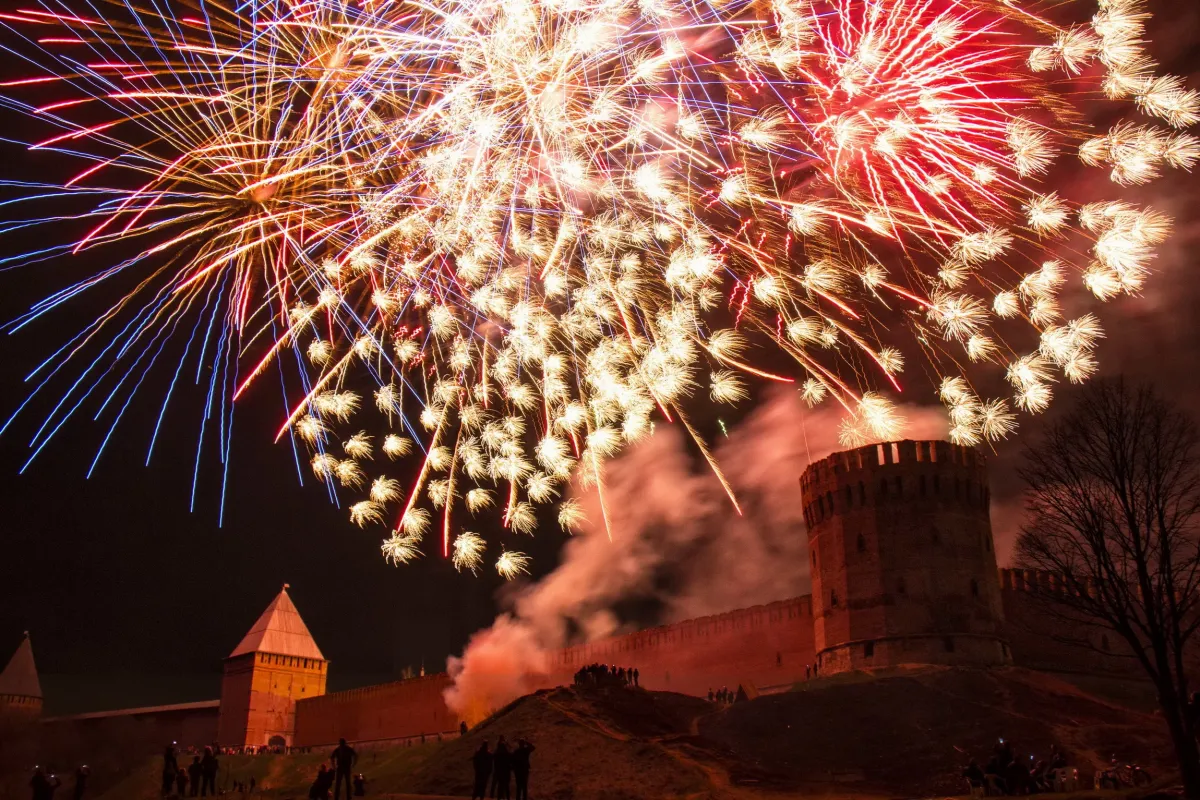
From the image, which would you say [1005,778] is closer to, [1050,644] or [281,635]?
[1050,644]

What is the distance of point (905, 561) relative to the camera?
87.6ft

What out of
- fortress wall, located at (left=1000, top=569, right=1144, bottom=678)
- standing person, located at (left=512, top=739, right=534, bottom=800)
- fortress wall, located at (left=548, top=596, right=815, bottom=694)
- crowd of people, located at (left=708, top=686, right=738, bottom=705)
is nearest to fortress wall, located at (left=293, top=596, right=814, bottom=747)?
fortress wall, located at (left=548, top=596, right=815, bottom=694)

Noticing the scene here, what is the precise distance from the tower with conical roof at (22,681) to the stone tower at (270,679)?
10.3 metres

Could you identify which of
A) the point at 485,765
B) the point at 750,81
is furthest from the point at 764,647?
the point at 750,81

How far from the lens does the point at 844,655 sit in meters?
26.6

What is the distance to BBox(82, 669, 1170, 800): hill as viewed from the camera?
16.6m

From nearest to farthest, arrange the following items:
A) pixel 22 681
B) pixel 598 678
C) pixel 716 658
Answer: pixel 598 678, pixel 716 658, pixel 22 681

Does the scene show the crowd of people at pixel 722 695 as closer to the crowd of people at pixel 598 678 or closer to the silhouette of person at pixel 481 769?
the crowd of people at pixel 598 678

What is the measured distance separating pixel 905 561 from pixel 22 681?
45.5 metres

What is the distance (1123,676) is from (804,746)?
13659 millimetres

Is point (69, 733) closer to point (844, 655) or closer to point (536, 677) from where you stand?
point (536, 677)

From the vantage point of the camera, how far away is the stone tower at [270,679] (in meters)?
45.2

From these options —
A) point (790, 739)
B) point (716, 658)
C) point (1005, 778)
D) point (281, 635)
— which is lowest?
point (1005, 778)

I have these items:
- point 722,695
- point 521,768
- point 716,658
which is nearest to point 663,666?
point 716,658
